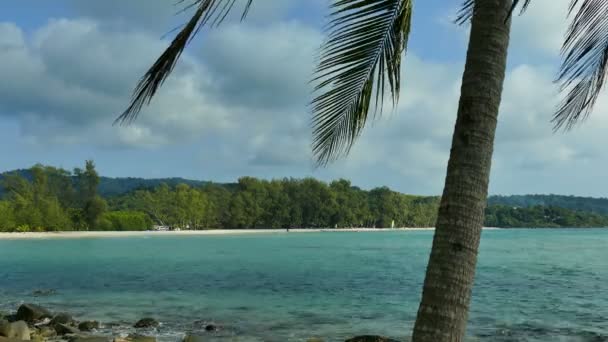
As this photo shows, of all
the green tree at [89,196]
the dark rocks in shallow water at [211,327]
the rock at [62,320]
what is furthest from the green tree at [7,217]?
the dark rocks in shallow water at [211,327]

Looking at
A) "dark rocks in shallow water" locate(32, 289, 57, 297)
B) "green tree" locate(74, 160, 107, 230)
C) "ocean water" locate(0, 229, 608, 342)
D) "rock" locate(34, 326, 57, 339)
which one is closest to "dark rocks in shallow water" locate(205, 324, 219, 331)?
"ocean water" locate(0, 229, 608, 342)

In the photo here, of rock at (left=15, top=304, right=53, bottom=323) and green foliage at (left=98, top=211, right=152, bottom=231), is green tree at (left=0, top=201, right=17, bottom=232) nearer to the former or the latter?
green foliage at (left=98, top=211, right=152, bottom=231)

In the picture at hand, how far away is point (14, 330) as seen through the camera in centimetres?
1291

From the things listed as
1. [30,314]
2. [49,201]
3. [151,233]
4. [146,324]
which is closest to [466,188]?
[146,324]

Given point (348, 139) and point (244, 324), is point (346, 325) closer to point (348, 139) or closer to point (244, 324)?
point (244, 324)

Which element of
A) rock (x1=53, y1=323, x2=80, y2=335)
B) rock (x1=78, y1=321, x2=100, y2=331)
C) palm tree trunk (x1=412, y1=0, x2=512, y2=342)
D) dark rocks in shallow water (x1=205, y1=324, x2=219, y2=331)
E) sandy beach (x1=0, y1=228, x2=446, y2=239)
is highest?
palm tree trunk (x1=412, y1=0, x2=512, y2=342)

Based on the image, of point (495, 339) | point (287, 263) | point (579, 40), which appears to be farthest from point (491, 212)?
point (579, 40)

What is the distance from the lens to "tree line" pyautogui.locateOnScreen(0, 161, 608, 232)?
94.5 m

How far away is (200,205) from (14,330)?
110 m

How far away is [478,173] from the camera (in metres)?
3.07

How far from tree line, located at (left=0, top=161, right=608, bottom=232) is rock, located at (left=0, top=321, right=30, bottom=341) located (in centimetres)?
8278

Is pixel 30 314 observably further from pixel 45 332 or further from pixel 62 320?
pixel 45 332

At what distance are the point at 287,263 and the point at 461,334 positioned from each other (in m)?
44.3

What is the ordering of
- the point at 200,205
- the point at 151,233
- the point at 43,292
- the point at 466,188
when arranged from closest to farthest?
1. the point at 466,188
2. the point at 43,292
3. the point at 151,233
4. the point at 200,205
